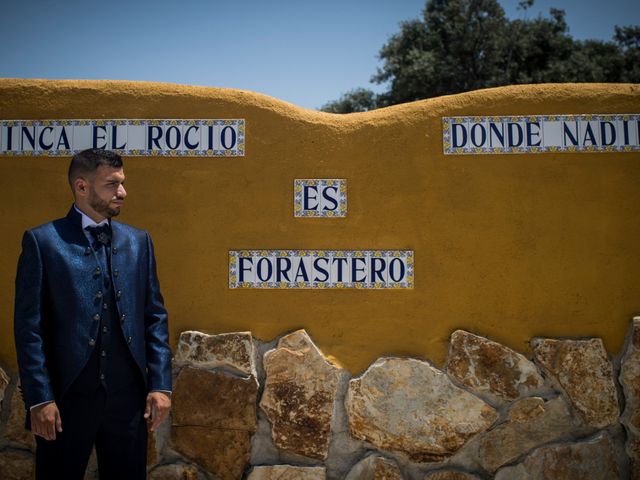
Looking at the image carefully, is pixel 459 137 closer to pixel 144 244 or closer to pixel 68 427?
pixel 144 244

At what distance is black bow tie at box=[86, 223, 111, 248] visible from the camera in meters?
2.61

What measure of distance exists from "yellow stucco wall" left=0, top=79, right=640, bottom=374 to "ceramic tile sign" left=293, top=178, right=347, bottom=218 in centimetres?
3

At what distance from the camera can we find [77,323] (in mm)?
2475

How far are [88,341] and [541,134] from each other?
2486mm

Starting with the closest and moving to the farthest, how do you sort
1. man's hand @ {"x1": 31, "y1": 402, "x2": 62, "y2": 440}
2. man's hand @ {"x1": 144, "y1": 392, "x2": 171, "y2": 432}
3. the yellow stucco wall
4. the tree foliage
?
1. man's hand @ {"x1": 31, "y1": 402, "x2": 62, "y2": 440}
2. man's hand @ {"x1": 144, "y1": 392, "x2": 171, "y2": 432}
3. the yellow stucco wall
4. the tree foliage

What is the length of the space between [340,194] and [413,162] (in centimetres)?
42

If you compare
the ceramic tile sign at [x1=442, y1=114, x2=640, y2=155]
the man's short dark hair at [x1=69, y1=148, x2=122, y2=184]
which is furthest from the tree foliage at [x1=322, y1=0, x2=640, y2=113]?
the man's short dark hair at [x1=69, y1=148, x2=122, y2=184]

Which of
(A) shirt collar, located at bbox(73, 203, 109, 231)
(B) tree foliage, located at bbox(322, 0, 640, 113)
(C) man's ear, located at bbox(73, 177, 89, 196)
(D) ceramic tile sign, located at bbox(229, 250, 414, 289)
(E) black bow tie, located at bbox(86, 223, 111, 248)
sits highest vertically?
(B) tree foliage, located at bbox(322, 0, 640, 113)

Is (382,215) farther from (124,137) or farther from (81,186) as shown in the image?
(81,186)

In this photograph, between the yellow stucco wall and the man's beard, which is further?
the yellow stucco wall

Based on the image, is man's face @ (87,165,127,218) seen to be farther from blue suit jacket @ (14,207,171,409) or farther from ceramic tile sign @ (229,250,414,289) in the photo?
ceramic tile sign @ (229,250,414,289)

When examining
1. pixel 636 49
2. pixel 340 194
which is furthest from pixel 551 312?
pixel 636 49

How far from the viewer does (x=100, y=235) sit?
2.61 metres

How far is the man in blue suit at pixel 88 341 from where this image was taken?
8.00 ft
